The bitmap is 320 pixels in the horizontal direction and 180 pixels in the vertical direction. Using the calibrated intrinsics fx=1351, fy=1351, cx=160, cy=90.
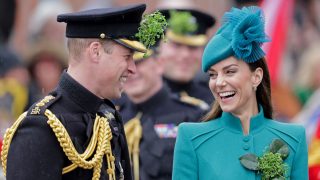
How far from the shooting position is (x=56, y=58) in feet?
46.6

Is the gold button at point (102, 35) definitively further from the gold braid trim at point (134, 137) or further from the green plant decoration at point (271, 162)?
the gold braid trim at point (134, 137)

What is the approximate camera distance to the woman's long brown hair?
26.2 feet

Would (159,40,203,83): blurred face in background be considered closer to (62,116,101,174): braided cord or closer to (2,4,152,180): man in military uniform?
(2,4,152,180): man in military uniform

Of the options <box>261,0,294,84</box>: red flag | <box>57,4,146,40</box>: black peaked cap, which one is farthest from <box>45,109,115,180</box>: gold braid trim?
<box>261,0,294,84</box>: red flag

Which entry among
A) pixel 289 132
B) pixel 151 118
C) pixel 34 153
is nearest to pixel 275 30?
pixel 151 118

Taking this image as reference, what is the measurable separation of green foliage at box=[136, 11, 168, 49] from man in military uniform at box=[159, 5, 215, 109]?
4.07 m

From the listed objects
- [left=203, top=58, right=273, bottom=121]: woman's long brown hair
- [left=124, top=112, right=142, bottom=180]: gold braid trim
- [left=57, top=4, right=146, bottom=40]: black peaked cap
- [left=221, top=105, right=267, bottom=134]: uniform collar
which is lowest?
[left=124, top=112, right=142, bottom=180]: gold braid trim

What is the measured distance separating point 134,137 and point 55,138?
314 centimetres

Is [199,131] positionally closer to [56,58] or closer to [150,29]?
[150,29]

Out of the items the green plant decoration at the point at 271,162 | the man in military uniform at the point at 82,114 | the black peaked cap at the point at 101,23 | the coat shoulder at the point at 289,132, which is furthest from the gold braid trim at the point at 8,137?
the coat shoulder at the point at 289,132

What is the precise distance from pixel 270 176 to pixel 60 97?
4.24 feet

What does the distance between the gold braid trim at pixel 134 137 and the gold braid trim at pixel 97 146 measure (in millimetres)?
2443

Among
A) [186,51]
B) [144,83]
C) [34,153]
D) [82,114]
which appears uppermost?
[82,114]

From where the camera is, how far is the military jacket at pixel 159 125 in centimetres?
1019
